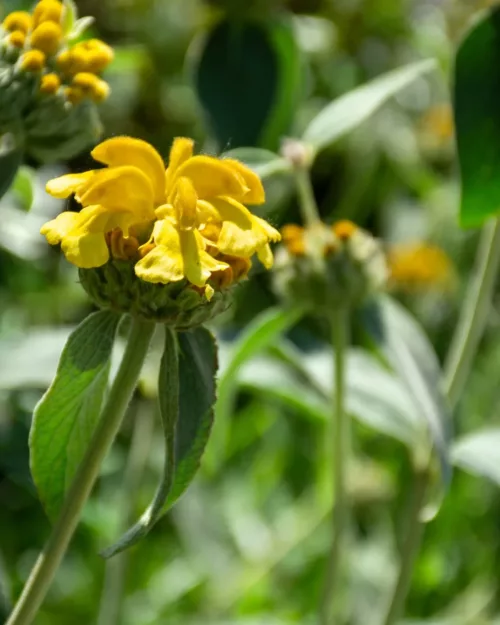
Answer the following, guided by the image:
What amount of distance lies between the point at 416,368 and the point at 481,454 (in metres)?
0.11

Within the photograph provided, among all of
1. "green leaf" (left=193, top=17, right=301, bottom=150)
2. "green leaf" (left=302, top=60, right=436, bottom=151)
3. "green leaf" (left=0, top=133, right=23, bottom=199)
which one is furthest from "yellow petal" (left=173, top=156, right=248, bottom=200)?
"green leaf" (left=193, top=17, right=301, bottom=150)

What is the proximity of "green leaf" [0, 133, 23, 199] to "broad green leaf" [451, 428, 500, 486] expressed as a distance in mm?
479

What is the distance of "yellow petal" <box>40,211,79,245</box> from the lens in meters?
0.48

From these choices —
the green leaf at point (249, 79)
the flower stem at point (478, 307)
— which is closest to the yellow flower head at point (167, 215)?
the flower stem at point (478, 307)

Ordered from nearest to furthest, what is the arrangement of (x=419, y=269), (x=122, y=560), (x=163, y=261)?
1. (x=163, y=261)
2. (x=122, y=560)
3. (x=419, y=269)

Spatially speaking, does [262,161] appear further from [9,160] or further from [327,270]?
[9,160]

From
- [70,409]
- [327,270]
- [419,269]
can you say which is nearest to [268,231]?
[70,409]

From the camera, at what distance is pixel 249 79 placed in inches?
43.5

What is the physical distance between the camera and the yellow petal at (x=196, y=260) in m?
0.46

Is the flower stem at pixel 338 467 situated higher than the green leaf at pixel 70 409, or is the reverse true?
the green leaf at pixel 70 409

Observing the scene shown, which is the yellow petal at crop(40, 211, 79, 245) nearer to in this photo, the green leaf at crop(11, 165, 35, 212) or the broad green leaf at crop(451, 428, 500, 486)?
the green leaf at crop(11, 165, 35, 212)

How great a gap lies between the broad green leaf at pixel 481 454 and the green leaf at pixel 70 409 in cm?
44

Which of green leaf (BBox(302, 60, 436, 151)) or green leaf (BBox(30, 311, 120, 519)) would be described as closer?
green leaf (BBox(30, 311, 120, 519))

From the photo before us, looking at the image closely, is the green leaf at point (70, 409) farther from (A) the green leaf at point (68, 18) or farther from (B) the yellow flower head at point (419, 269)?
(B) the yellow flower head at point (419, 269)
